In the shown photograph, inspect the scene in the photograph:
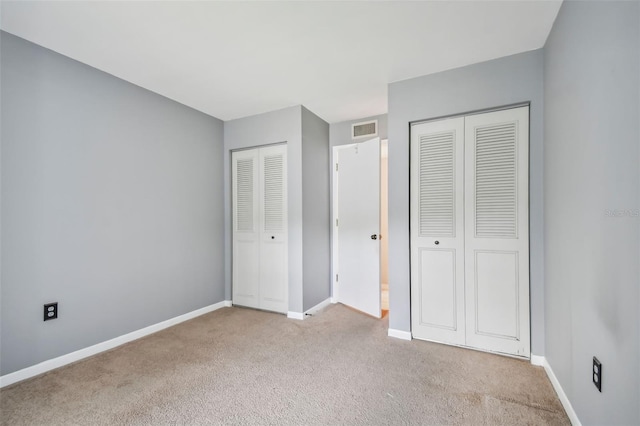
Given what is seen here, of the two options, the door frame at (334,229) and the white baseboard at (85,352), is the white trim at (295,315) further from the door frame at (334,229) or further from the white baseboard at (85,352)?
the white baseboard at (85,352)

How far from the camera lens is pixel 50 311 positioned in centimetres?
225

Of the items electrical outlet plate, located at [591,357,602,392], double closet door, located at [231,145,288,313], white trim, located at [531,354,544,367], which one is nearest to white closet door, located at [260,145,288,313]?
double closet door, located at [231,145,288,313]

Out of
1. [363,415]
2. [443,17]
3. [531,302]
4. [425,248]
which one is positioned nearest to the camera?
[363,415]

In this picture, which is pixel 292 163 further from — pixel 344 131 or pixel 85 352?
pixel 85 352

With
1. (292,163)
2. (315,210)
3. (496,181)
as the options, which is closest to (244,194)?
(292,163)

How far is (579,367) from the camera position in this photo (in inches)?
61.9

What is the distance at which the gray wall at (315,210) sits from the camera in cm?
352

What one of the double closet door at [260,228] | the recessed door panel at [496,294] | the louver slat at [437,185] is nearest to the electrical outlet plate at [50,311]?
the double closet door at [260,228]

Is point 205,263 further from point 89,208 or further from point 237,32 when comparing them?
point 237,32

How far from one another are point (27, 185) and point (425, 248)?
10.6 feet

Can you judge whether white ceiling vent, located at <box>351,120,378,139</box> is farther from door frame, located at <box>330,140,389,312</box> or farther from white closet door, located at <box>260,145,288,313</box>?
white closet door, located at <box>260,145,288,313</box>

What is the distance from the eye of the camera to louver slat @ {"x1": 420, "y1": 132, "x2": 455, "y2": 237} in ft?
8.63

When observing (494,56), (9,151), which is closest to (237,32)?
(9,151)

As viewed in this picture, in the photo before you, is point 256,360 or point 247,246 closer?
point 256,360
